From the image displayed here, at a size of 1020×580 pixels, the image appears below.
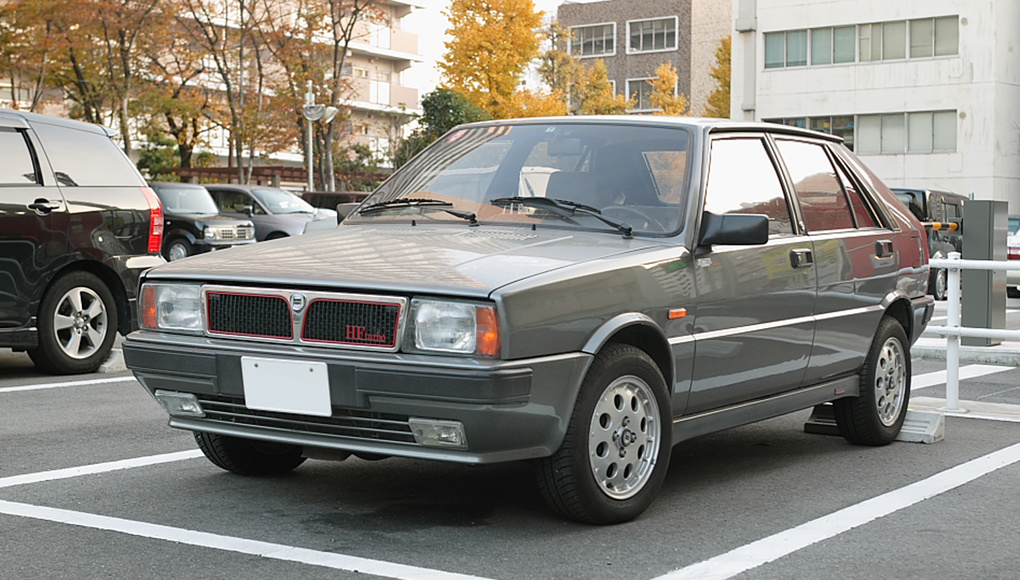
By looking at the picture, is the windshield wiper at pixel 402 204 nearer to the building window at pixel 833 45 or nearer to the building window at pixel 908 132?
the building window at pixel 908 132

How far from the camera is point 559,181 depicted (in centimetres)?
525

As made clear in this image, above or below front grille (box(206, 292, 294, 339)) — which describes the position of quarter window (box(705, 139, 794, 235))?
above

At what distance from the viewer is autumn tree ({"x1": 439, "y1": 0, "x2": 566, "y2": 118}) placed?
2108 inches

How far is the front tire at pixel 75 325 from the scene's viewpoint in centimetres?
888

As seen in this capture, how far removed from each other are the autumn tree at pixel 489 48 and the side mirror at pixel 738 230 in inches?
1921

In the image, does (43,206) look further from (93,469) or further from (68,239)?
(93,469)

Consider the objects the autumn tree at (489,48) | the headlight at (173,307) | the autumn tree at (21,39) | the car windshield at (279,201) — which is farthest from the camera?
the autumn tree at (489,48)

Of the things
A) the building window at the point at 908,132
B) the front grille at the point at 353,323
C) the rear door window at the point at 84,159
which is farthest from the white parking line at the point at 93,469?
the building window at the point at 908,132

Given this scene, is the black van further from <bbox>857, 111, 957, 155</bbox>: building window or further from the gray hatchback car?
<bbox>857, 111, 957, 155</bbox>: building window

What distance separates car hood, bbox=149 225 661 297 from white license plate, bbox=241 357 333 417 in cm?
28

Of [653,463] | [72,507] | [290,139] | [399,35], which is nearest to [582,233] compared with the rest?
[653,463]

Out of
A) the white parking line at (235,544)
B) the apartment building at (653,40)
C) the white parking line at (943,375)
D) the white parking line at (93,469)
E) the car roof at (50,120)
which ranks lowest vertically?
the white parking line at (943,375)

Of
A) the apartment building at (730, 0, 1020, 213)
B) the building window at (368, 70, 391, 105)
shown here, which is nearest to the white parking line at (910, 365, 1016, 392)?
the apartment building at (730, 0, 1020, 213)

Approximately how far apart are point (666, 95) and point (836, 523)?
234 ft
